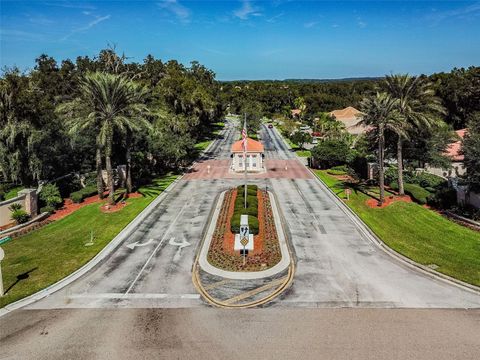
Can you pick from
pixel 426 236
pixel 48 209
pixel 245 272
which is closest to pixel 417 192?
pixel 426 236

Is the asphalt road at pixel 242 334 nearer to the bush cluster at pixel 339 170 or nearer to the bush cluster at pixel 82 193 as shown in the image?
the bush cluster at pixel 82 193

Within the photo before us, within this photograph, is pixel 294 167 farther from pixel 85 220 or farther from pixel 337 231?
pixel 85 220

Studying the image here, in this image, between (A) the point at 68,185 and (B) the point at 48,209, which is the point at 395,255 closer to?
(B) the point at 48,209

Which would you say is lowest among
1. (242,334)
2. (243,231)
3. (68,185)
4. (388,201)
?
(242,334)

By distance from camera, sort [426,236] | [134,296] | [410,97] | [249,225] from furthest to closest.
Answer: [410,97]
[426,236]
[249,225]
[134,296]

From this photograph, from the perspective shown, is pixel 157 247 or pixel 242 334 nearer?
pixel 242 334

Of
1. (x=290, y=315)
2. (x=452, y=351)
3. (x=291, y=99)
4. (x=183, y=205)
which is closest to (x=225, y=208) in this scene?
(x=183, y=205)

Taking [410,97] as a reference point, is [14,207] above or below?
below
